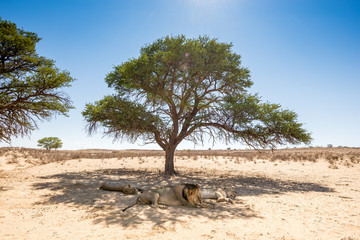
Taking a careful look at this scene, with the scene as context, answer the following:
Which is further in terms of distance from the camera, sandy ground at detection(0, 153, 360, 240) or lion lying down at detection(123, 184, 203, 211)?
lion lying down at detection(123, 184, 203, 211)

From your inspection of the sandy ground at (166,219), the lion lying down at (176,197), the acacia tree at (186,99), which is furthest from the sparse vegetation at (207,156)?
the lion lying down at (176,197)

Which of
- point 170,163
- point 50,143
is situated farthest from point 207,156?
point 50,143

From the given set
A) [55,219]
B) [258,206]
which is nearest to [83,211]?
[55,219]

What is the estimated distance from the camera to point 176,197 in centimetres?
691

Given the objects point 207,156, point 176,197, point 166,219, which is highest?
point 176,197

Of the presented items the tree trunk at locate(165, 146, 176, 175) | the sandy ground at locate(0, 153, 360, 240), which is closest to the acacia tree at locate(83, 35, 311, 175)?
the tree trunk at locate(165, 146, 176, 175)

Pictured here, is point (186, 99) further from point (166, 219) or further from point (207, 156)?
point (207, 156)

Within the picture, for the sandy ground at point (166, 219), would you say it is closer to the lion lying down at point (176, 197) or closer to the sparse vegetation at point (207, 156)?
the lion lying down at point (176, 197)

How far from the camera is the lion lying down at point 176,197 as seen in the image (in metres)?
6.70

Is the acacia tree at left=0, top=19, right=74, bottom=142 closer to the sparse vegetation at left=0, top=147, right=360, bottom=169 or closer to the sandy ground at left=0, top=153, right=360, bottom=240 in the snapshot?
the sandy ground at left=0, top=153, right=360, bottom=240

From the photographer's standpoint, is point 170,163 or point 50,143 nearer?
point 170,163

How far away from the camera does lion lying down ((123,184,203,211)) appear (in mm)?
6703

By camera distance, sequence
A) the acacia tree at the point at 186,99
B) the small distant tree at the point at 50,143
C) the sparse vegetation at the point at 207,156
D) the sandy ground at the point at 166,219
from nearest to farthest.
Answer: the sandy ground at the point at 166,219 < the acacia tree at the point at 186,99 < the sparse vegetation at the point at 207,156 < the small distant tree at the point at 50,143

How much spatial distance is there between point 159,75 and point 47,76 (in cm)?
671
